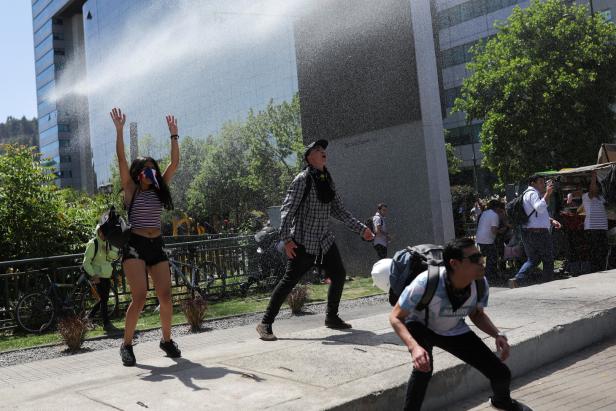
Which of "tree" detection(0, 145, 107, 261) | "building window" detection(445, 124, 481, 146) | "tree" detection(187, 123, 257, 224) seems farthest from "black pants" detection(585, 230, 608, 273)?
"building window" detection(445, 124, 481, 146)

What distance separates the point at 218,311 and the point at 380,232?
12.7 feet

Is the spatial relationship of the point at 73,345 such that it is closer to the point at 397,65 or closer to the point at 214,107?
the point at 397,65

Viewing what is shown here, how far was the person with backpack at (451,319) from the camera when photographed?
3.19 m

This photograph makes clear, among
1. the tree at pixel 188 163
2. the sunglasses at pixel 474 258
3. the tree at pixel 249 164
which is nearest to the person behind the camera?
the sunglasses at pixel 474 258

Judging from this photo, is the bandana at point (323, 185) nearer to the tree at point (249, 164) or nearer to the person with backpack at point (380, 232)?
the person with backpack at point (380, 232)

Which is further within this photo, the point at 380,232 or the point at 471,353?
the point at 380,232

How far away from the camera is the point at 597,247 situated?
10523 mm

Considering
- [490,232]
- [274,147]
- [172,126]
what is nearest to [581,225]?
[490,232]

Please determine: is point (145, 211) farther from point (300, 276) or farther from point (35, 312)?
point (35, 312)

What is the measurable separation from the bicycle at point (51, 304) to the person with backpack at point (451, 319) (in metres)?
6.71

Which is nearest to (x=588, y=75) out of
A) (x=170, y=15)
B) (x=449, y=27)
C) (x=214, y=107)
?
(x=170, y=15)

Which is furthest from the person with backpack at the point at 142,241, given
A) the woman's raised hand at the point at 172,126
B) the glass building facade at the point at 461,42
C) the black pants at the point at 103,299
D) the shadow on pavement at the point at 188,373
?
the glass building facade at the point at 461,42

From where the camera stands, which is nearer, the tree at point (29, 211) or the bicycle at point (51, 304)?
the bicycle at point (51, 304)

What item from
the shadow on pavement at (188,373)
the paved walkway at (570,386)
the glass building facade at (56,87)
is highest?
the glass building facade at (56,87)
